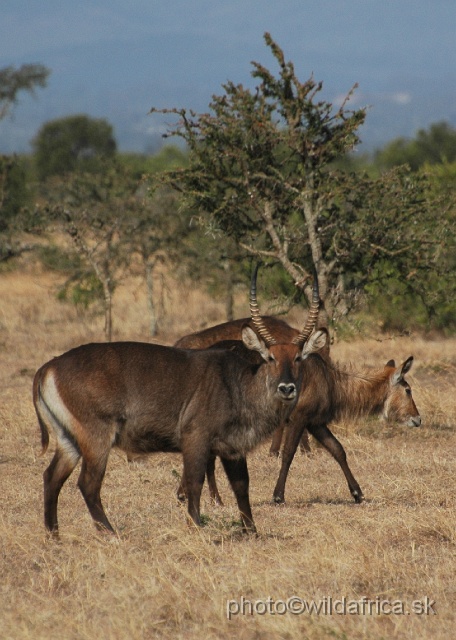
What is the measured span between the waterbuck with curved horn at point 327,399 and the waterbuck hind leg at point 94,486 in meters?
1.25

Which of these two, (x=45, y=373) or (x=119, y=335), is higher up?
(x=45, y=373)

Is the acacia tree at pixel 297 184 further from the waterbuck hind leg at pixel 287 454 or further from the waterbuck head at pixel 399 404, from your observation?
the waterbuck hind leg at pixel 287 454

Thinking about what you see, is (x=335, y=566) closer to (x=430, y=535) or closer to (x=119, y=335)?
(x=430, y=535)

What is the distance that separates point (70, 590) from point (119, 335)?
14.6m

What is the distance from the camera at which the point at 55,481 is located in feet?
22.3

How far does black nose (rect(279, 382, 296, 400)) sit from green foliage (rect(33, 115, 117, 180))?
4593 cm

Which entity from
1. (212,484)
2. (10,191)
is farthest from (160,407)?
(10,191)

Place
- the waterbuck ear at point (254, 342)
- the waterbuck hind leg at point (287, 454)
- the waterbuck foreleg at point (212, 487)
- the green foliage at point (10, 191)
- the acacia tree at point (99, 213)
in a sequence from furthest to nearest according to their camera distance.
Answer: the green foliage at point (10, 191), the acacia tree at point (99, 213), the waterbuck hind leg at point (287, 454), the waterbuck foreleg at point (212, 487), the waterbuck ear at point (254, 342)

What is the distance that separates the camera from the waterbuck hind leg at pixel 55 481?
6773 mm

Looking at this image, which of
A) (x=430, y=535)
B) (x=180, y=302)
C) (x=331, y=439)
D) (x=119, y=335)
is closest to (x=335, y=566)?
(x=430, y=535)

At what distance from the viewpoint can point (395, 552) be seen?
6.10 m

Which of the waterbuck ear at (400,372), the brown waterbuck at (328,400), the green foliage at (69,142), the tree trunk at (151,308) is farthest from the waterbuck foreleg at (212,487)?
the green foliage at (69,142)

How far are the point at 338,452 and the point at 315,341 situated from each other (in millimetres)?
1659

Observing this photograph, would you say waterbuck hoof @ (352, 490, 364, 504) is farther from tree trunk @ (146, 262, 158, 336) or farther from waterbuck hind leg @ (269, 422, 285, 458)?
tree trunk @ (146, 262, 158, 336)
